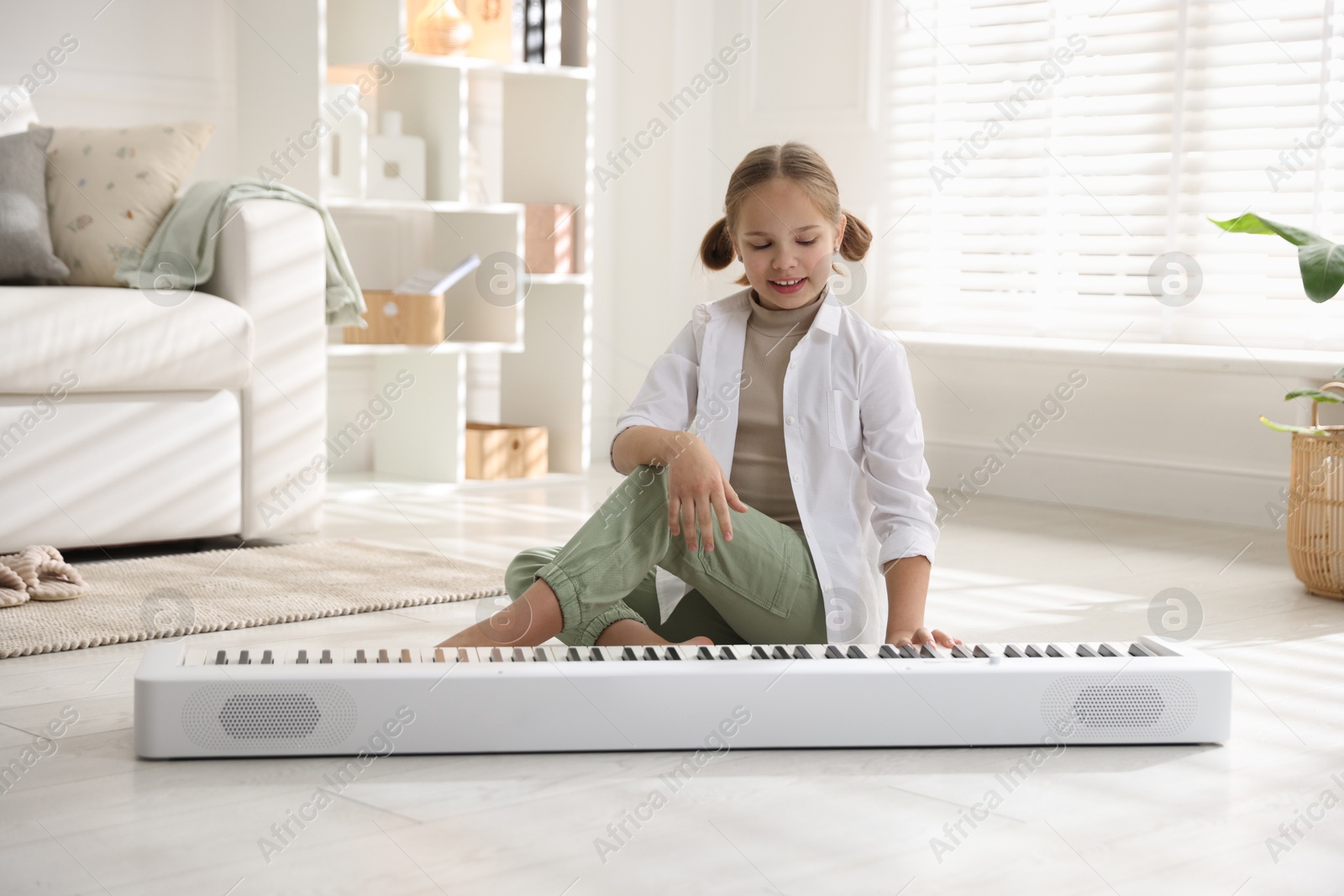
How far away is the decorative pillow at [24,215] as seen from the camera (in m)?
2.61

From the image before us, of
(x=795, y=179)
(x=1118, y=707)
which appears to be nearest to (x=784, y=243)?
(x=795, y=179)

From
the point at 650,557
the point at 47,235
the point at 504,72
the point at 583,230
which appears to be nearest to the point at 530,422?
the point at 583,230

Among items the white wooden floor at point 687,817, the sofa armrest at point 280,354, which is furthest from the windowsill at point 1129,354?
the sofa armrest at point 280,354

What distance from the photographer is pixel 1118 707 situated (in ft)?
4.79

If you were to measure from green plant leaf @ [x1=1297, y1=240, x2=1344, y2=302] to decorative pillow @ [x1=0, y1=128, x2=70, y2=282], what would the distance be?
217 cm

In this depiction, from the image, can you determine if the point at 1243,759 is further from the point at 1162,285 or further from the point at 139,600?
the point at 1162,285

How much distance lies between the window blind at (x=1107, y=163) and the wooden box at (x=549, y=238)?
0.85 metres

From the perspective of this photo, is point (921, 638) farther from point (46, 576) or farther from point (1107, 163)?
point (1107, 163)

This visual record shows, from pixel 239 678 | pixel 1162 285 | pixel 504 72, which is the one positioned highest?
pixel 504 72

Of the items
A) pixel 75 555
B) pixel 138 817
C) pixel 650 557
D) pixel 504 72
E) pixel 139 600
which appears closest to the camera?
pixel 138 817

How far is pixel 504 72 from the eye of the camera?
12.2ft

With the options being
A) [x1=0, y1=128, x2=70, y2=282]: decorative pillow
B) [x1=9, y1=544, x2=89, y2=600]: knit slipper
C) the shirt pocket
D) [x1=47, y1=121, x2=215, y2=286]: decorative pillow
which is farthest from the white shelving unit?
the shirt pocket

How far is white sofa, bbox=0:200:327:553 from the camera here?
2.41 metres

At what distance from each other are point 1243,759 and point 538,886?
2.50ft
